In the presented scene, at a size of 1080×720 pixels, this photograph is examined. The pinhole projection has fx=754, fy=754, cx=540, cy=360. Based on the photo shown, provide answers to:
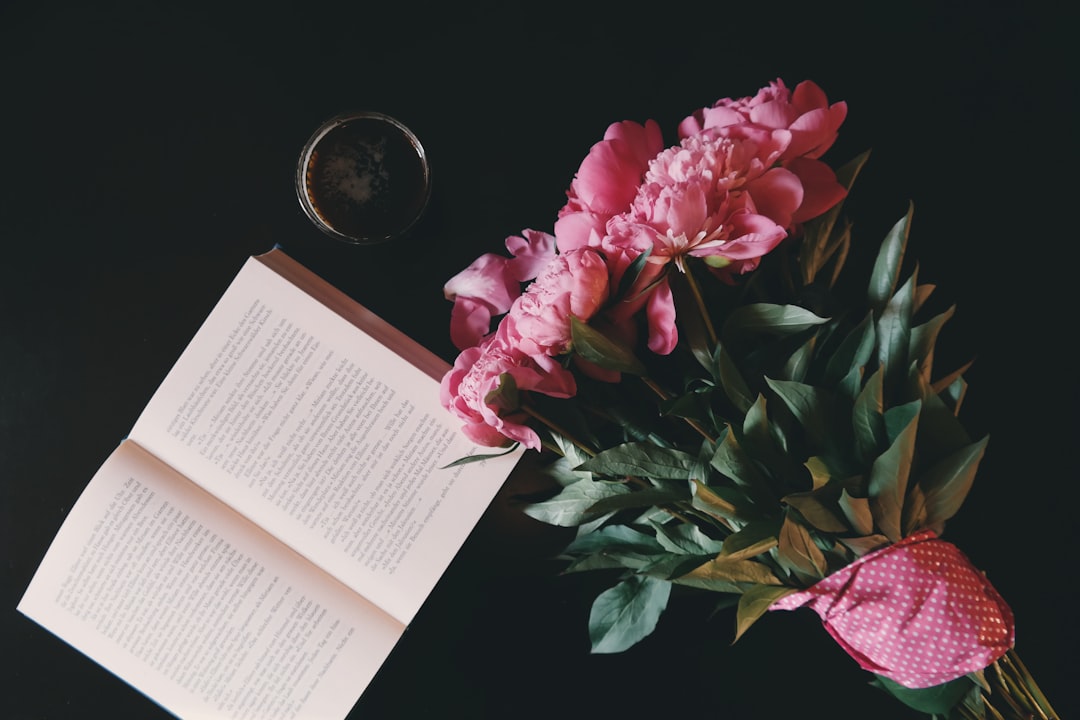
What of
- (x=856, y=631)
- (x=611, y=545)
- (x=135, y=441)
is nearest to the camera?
(x=856, y=631)

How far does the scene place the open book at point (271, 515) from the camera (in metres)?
0.63

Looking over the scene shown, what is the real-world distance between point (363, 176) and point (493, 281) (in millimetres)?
193

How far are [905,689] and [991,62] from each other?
520 mm

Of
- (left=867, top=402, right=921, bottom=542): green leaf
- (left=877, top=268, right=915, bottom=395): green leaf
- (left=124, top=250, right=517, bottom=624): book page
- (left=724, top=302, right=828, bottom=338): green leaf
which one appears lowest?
(left=124, top=250, right=517, bottom=624): book page

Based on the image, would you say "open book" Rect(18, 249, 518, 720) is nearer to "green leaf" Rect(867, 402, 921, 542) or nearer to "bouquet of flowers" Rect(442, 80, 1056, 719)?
"bouquet of flowers" Rect(442, 80, 1056, 719)

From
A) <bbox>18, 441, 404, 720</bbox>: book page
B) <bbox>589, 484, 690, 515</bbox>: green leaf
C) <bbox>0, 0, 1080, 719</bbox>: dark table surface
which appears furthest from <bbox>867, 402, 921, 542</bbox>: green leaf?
<bbox>18, 441, 404, 720</bbox>: book page

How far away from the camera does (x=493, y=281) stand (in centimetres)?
55

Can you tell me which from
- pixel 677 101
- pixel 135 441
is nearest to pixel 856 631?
pixel 677 101

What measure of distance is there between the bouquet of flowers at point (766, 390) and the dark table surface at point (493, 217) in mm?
174

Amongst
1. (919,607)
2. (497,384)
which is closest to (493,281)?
(497,384)

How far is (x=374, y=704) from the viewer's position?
0.66 metres

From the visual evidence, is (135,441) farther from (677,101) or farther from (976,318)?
(976,318)

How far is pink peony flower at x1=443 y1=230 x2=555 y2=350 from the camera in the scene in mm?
549

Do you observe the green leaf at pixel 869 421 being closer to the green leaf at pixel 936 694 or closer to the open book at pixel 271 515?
the green leaf at pixel 936 694
